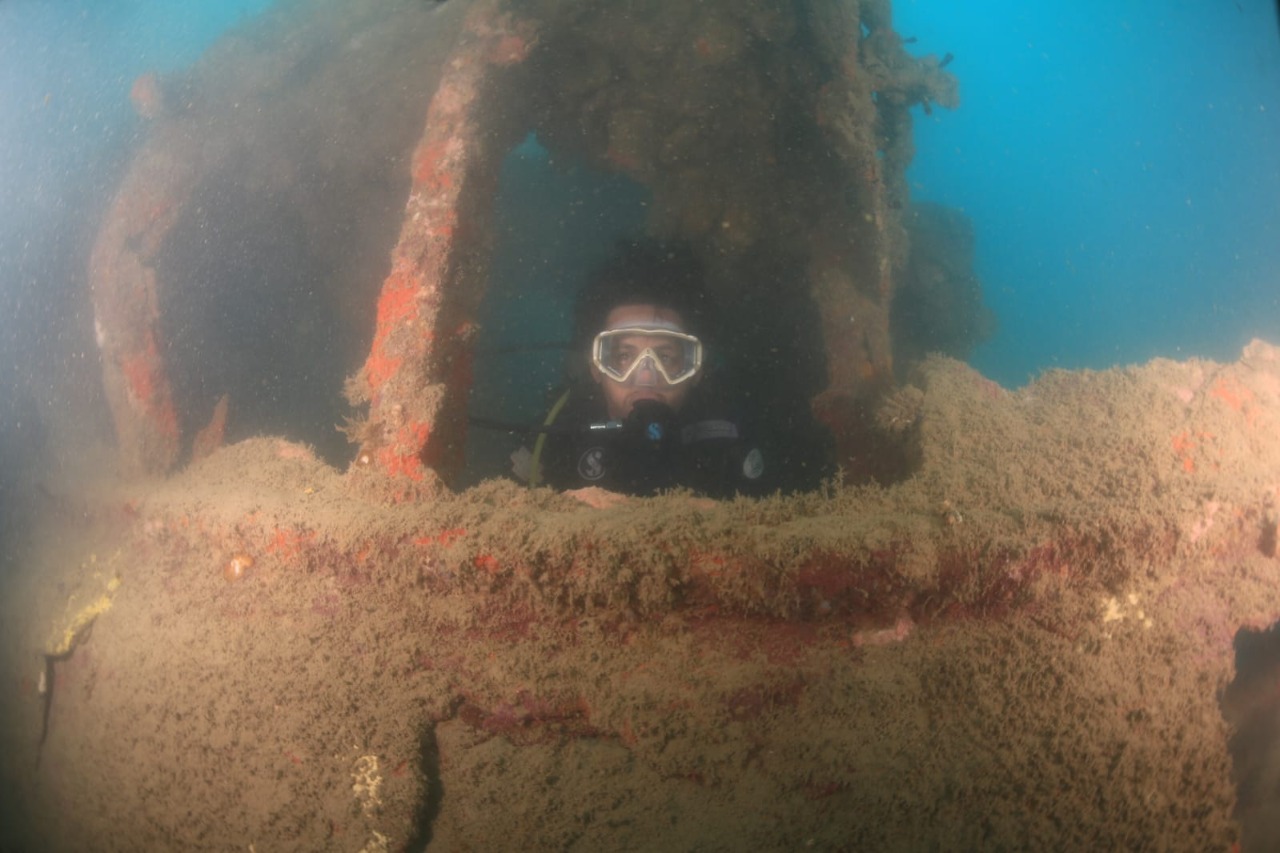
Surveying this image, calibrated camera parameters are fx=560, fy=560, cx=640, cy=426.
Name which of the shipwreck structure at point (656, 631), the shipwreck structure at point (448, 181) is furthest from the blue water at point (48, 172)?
the shipwreck structure at point (656, 631)

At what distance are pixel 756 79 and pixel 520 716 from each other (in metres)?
6.05

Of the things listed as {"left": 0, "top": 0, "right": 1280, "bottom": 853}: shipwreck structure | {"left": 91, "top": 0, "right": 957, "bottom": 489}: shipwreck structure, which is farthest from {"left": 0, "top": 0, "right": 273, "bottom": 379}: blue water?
{"left": 0, "top": 0, "right": 1280, "bottom": 853}: shipwreck structure

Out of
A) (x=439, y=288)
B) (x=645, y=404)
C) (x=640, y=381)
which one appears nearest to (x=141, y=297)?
(x=439, y=288)

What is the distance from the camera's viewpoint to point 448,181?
3520 mm

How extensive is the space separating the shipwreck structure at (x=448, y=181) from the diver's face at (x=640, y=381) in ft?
4.04

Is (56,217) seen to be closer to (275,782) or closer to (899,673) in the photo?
(275,782)

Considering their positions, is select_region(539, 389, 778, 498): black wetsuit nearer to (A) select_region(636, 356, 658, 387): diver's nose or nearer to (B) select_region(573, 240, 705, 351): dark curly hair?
(A) select_region(636, 356, 658, 387): diver's nose

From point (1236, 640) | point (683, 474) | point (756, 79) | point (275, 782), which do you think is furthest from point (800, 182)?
point (275, 782)

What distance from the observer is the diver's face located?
4.82m

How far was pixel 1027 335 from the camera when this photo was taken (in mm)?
40844

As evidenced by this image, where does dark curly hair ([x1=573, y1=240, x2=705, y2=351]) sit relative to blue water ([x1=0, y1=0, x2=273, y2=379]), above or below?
below

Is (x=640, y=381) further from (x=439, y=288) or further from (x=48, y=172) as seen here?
(x=48, y=172)

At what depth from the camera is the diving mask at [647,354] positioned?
4820mm

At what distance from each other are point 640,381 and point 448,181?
211 centimetres
